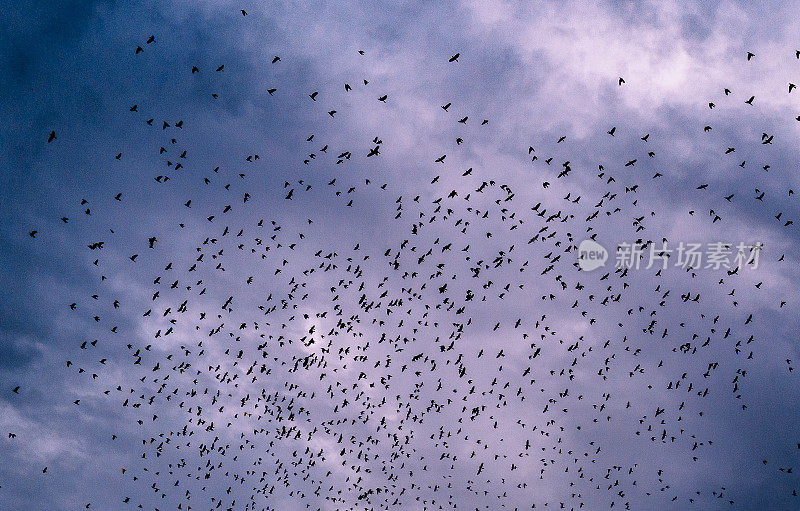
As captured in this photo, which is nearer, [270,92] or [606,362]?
[270,92]

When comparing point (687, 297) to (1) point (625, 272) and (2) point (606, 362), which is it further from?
(2) point (606, 362)

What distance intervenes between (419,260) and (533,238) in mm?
9896

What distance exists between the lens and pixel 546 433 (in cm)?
6322

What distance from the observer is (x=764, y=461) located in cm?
5581

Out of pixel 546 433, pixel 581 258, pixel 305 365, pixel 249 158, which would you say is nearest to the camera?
pixel 249 158

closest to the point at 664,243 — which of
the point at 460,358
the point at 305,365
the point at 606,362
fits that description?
the point at 606,362

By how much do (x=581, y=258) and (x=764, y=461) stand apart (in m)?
30.6

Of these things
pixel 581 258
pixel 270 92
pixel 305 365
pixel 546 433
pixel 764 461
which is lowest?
pixel 764 461

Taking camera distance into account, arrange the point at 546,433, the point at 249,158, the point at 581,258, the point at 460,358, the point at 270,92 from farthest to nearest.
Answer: the point at 546,433 → the point at 460,358 → the point at 581,258 → the point at 249,158 → the point at 270,92

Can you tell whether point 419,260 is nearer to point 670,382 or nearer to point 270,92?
point 270,92

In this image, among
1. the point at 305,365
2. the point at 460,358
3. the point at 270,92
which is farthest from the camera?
the point at 460,358

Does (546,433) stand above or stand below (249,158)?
below

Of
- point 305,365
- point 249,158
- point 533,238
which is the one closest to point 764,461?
point 533,238

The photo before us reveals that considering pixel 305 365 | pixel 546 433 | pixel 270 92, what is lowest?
pixel 546 433
